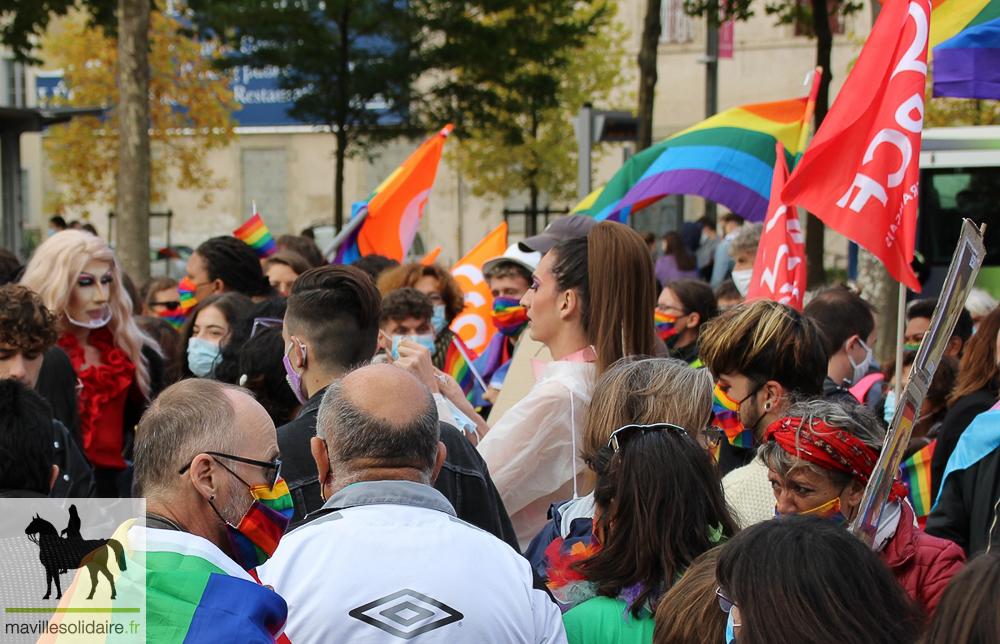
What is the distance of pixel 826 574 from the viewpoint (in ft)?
5.65

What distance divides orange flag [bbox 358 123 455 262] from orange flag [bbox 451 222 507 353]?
27.3 inches

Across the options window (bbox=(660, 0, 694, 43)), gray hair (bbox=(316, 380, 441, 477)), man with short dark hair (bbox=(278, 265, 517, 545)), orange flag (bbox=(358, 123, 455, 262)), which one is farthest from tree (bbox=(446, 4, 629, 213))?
gray hair (bbox=(316, 380, 441, 477))

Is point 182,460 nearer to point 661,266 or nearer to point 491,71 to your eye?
point 661,266

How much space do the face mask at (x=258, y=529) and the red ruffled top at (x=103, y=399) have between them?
2536mm

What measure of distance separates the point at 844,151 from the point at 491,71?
15253 mm

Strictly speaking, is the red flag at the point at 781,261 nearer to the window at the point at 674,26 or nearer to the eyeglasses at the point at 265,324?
the eyeglasses at the point at 265,324

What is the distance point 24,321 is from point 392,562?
2.49 m

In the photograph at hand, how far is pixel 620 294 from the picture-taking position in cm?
362

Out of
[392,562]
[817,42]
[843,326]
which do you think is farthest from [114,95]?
[392,562]

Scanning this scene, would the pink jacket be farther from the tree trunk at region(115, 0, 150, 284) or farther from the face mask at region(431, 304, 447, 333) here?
the tree trunk at region(115, 0, 150, 284)

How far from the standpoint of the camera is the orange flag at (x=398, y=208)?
25.4 feet

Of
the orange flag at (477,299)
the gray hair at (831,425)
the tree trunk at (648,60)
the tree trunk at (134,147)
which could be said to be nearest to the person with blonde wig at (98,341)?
the orange flag at (477,299)

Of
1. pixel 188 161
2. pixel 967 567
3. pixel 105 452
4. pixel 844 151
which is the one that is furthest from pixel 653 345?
pixel 188 161

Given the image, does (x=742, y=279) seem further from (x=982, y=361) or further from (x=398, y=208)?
(x=398, y=208)
